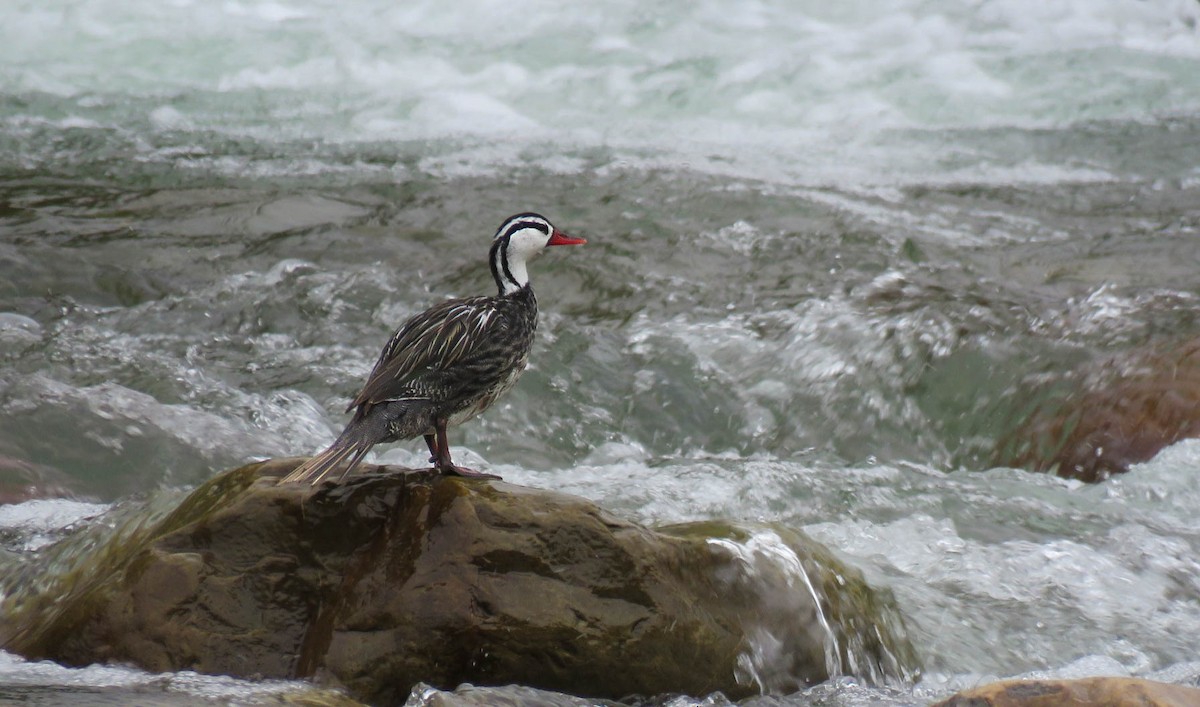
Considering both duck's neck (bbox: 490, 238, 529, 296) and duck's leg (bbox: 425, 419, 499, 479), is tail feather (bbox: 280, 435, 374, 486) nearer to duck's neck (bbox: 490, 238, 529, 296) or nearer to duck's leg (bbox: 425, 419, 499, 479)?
duck's leg (bbox: 425, 419, 499, 479)

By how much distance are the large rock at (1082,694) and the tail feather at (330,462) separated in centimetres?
179

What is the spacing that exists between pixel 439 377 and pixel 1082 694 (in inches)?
81.3

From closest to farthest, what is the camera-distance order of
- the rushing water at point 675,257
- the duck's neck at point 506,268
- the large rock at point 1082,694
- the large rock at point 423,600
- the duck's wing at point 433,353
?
the large rock at point 1082,694
the large rock at point 423,600
the duck's wing at point 433,353
the duck's neck at point 506,268
the rushing water at point 675,257

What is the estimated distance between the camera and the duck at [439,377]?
4.23m

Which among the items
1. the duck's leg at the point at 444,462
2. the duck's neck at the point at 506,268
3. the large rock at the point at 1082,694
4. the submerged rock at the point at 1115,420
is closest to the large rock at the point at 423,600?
the duck's leg at the point at 444,462

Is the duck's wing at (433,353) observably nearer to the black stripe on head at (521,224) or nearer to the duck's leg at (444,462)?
the duck's leg at (444,462)

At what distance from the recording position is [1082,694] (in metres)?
3.59

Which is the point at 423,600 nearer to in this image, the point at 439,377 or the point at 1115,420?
the point at 439,377

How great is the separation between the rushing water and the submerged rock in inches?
5.7

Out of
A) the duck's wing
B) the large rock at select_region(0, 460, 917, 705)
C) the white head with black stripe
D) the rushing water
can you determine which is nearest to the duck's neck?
the white head with black stripe

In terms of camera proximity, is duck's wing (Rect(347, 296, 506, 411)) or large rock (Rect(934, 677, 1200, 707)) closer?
large rock (Rect(934, 677, 1200, 707))

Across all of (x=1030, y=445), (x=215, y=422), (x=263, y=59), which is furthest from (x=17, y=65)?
(x=1030, y=445)

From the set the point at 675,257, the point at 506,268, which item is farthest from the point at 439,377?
the point at 675,257

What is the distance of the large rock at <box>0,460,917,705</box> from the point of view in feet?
12.9
